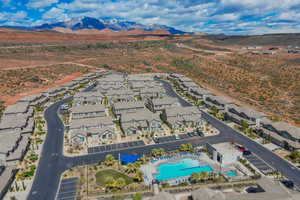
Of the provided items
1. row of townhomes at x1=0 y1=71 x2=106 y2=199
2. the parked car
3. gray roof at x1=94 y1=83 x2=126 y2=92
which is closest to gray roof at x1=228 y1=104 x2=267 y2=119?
the parked car

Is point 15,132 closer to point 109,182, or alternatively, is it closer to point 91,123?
point 91,123

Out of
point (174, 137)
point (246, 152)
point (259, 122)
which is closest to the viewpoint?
point (246, 152)

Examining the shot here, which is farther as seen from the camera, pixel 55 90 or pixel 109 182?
pixel 55 90

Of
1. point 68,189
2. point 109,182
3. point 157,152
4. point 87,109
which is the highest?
point 87,109

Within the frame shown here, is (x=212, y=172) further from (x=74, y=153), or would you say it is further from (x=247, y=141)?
(x=74, y=153)

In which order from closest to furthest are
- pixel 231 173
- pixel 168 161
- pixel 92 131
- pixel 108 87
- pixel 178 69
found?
pixel 231 173
pixel 168 161
pixel 92 131
pixel 108 87
pixel 178 69

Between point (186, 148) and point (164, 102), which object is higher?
point (164, 102)

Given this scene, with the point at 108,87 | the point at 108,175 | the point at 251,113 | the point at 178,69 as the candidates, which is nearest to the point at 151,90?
the point at 108,87
